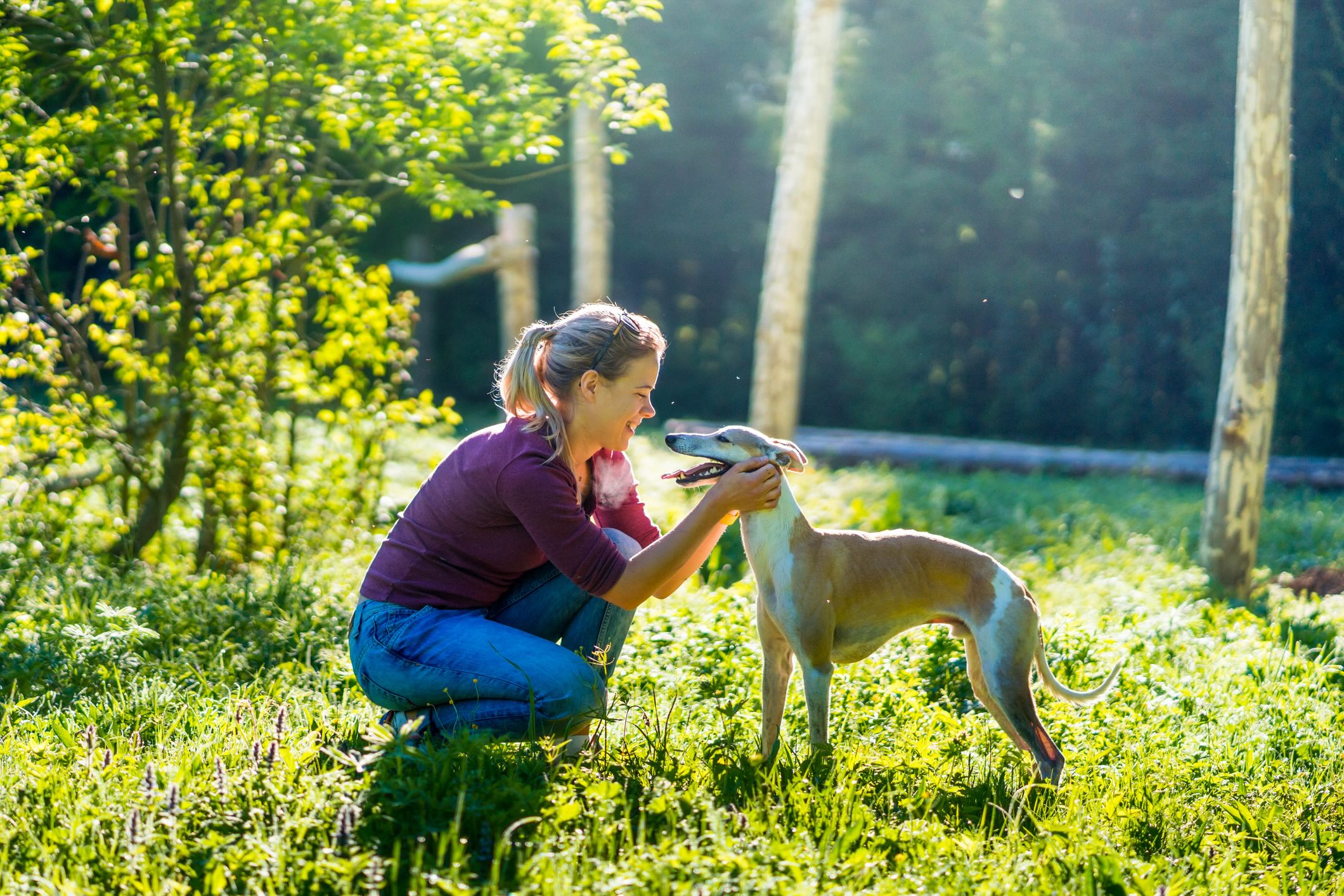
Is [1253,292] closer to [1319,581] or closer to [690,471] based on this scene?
[1319,581]

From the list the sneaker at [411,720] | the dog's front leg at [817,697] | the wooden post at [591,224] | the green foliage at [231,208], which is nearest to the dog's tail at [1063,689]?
the dog's front leg at [817,697]

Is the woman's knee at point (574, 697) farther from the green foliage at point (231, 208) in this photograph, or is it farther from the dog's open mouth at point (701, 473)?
the green foliage at point (231, 208)

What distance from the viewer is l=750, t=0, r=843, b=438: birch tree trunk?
10.1 meters

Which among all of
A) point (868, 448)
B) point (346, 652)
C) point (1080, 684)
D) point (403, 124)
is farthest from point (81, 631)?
point (868, 448)

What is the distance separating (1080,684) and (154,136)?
4.59 m

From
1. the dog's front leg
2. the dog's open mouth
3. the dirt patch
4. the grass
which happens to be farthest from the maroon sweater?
the dirt patch

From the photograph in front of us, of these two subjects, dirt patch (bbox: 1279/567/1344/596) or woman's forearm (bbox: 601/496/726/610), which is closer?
woman's forearm (bbox: 601/496/726/610)

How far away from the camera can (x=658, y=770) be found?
3.13 m

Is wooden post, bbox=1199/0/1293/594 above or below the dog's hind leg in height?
above

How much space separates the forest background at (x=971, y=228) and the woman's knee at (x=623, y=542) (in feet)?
39.6

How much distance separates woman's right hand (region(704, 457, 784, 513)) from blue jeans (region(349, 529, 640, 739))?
0.51 metres

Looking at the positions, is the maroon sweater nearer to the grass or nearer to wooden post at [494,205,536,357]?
the grass

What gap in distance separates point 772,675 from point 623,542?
2.05 feet

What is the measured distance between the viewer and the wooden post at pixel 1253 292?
691 cm
